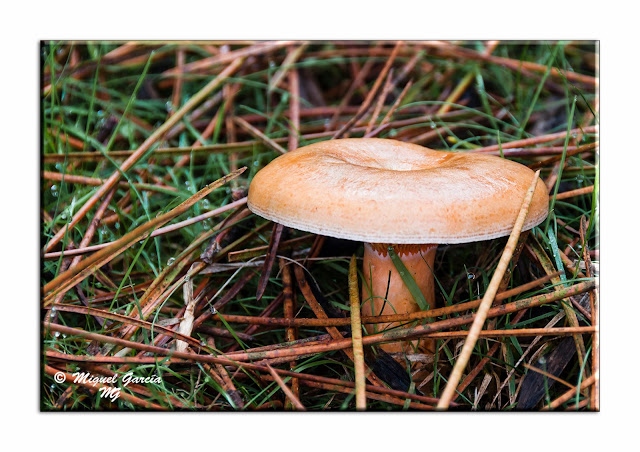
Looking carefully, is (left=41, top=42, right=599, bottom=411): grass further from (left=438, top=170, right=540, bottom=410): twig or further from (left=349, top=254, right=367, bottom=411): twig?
(left=438, top=170, right=540, bottom=410): twig

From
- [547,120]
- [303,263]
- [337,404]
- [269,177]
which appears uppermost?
[547,120]

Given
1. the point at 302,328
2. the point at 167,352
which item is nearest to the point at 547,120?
the point at 302,328

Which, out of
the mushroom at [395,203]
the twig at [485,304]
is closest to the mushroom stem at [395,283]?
the mushroom at [395,203]

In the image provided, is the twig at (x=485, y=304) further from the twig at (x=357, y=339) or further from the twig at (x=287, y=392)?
the twig at (x=287, y=392)

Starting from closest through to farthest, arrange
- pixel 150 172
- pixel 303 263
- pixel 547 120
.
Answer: pixel 303 263
pixel 150 172
pixel 547 120

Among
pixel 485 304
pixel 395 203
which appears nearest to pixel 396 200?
pixel 395 203

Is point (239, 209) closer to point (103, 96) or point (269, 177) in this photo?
point (269, 177)

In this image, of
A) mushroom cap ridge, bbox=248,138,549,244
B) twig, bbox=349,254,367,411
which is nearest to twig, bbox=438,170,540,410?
mushroom cap ridge, bbox=248,138,549,244
